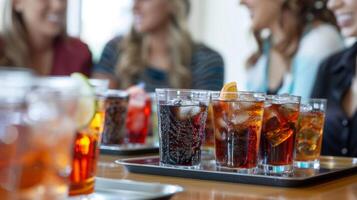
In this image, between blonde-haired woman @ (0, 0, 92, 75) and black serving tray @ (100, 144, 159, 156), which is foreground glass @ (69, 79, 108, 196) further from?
blonde-haired woman @ (0, 0, 92, 75)

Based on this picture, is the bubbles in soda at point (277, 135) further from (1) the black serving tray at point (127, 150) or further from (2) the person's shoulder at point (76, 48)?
(2) the person's shoulder at point (76, 48)

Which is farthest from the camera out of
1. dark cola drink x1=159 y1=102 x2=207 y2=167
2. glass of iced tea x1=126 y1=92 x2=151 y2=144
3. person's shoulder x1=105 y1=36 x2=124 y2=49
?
person's shoulder x1=105 y1=36 x2=124 y2=49

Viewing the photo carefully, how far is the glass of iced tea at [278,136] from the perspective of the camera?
114 cm

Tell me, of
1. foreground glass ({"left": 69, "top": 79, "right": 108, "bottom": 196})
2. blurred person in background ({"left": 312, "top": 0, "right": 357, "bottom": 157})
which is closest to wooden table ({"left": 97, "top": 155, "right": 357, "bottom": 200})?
foreground glass ({"left": 69, "top": 79, "right": 108, "bottom": 196})

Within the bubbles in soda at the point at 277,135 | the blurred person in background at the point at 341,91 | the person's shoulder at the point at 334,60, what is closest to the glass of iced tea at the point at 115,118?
the bubbles in soda at the point at 277,135

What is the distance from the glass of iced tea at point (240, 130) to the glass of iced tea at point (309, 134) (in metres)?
0.16

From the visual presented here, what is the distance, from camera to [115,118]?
164 cm

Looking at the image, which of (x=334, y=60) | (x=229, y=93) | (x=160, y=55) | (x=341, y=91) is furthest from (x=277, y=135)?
(x=160, y=55)

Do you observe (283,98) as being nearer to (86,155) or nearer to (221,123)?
(221,123)

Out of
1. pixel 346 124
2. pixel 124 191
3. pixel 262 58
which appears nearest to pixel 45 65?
pixel 262 58

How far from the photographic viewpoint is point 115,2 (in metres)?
4.67

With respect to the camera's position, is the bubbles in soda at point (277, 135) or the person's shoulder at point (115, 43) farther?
the person's shoulder at point (115, 43)

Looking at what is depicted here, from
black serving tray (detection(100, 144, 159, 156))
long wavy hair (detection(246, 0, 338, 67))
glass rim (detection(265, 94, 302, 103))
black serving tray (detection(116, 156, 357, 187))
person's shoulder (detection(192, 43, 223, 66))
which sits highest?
long wavy hair (detection(246, 0, 338, 67))

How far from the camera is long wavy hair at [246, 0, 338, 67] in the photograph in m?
2.96
